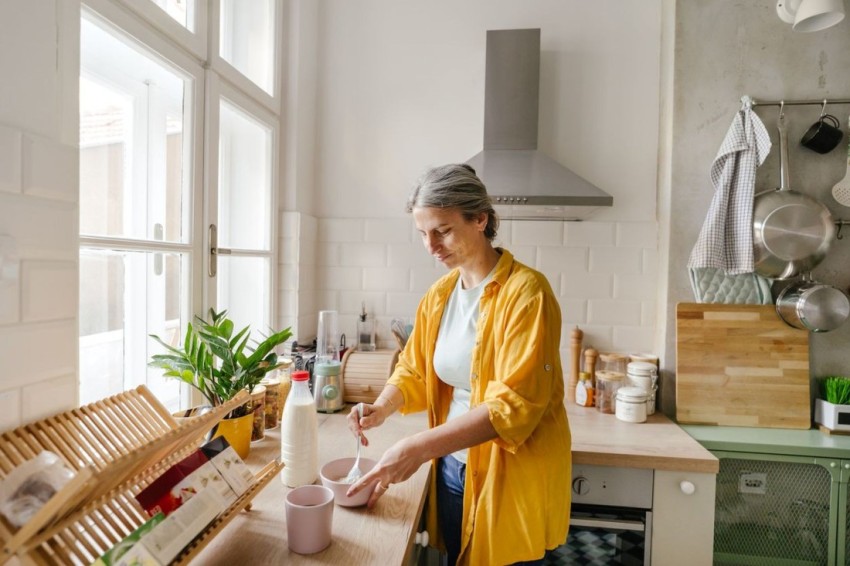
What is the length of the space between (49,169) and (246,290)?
1126 mm

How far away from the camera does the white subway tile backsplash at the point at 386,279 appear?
2.20 meters

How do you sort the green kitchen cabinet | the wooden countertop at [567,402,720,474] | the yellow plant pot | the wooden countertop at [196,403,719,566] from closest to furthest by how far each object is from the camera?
the wooden countertop at [196,403,719,566] → the yellow plant pot → the wooden countertop at [567,402,720,474] → the green kitchen cabinet

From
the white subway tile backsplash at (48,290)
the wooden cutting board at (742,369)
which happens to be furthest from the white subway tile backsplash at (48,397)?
the wooden cutting board at (742,369)

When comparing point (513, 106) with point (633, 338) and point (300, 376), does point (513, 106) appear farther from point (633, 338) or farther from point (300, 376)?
point (300, 376)

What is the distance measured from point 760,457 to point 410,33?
2.18m

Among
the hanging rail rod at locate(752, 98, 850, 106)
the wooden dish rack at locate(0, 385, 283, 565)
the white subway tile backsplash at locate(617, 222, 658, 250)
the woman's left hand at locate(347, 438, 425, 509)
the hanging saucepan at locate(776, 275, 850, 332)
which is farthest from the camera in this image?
the white subway tile backsplash at locate(617, 222, 658, 250)

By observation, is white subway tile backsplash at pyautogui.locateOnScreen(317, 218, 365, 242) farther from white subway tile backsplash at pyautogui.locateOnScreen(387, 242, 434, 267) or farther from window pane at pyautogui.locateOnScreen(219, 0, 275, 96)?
window pane at pyautogui.locateOnScreen(219, 0, 275, 96)

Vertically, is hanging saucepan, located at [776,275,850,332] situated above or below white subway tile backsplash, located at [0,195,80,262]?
below

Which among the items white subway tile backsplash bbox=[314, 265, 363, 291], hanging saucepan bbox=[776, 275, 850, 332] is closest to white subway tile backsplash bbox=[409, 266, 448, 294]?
white subway tile backsplash bbox=[314, 265, 363, 291]

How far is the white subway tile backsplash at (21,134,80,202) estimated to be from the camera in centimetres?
80

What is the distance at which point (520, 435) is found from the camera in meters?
1.00

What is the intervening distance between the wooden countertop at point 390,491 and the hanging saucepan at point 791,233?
2.34ft

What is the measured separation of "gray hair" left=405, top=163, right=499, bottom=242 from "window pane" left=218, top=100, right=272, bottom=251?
0.96 metres

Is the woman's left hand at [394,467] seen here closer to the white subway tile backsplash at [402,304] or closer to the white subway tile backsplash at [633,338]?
the white subway tile backsplash at [402,304]
